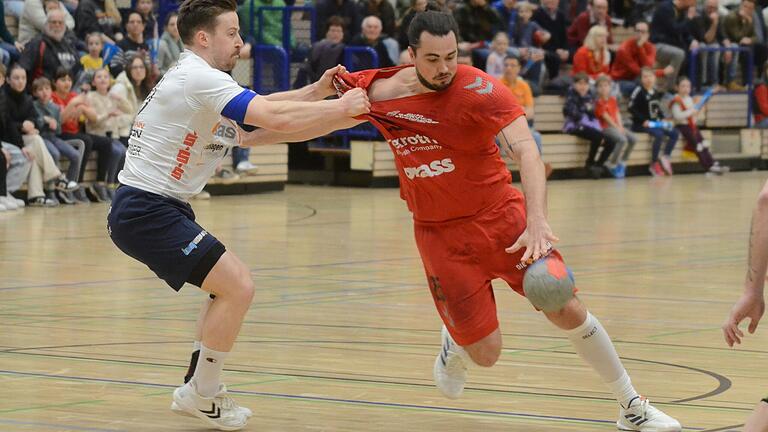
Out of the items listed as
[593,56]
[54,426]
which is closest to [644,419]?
[54,426]

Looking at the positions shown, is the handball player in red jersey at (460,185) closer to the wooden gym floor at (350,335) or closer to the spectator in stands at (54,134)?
the wooden gym floor at (350,335)

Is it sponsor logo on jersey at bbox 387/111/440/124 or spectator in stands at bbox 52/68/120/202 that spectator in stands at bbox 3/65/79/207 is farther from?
sponsor logo on jersey at bbox 387/111/440/124

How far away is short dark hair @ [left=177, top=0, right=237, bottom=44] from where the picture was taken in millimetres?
6078

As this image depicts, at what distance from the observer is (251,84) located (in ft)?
67.5

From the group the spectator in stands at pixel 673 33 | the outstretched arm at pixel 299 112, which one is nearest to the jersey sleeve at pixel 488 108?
the outstretched arm at pixel 299 112

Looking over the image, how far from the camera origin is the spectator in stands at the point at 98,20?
18.7 meters

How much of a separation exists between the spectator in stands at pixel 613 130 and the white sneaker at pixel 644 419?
1768cm

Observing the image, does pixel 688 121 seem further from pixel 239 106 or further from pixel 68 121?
pixel 239 106

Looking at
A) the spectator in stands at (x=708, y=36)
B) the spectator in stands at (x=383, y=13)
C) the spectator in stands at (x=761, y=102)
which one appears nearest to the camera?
the spectator in stands at (x=383, y=13)

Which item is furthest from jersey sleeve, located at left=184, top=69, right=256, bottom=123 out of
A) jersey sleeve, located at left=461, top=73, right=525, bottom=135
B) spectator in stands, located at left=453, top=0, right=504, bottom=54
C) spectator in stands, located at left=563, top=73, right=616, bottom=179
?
spectator in stands, located at left=563, top=73, right=616, bottom=179

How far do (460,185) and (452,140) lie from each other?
205 mm

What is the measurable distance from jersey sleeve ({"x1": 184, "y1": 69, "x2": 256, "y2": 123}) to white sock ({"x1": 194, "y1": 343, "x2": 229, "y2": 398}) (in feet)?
3.29

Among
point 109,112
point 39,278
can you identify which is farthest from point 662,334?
point 109,112

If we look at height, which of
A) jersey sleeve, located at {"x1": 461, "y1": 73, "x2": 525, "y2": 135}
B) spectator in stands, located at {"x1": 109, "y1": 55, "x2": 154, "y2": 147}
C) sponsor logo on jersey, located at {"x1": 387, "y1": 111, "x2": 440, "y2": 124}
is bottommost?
spectator in stands, located at {"x1": 109, "y1": 55, "x2": 154, "y2": 147}
